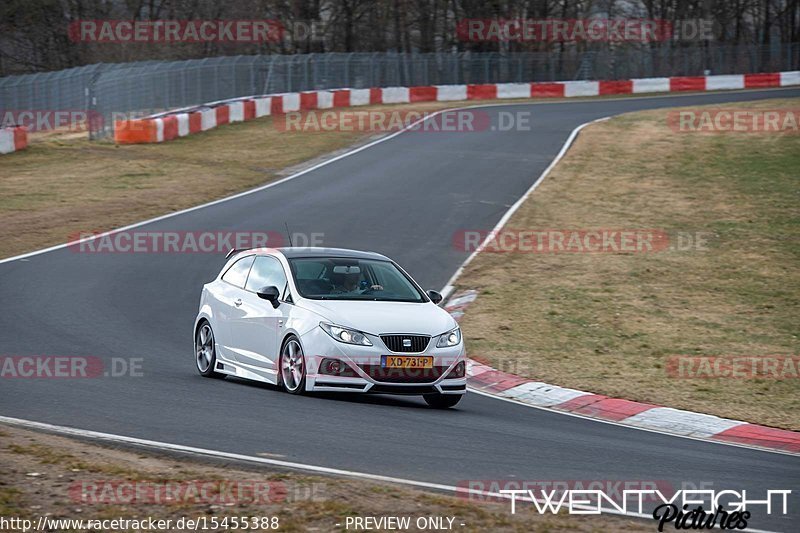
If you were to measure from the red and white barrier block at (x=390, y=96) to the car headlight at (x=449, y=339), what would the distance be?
94.8 feet

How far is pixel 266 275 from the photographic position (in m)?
12.8

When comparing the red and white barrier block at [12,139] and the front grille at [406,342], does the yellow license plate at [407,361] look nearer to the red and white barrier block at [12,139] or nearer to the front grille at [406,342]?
the front grille at [406,342]

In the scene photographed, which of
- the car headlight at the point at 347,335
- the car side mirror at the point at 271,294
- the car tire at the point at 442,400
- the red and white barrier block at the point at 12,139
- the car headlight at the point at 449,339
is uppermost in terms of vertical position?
the red and white barrier block at the point at 12,139

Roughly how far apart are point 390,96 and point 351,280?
42.1 metres

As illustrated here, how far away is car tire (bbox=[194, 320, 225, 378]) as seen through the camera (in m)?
13.0

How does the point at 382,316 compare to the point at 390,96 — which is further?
the point at 390,96

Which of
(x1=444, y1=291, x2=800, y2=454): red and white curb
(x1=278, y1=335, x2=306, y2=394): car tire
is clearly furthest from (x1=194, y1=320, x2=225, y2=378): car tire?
(x1=444, y1=291, x2=800, y2=454): red and white curb

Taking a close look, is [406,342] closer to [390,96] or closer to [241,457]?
[241,457]

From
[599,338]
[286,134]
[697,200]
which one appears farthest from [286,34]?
[599,338]

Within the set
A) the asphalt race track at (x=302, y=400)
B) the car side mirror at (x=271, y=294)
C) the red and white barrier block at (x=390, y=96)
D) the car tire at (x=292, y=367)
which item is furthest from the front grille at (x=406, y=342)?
the red and white barrier block at (x=390, y=96)

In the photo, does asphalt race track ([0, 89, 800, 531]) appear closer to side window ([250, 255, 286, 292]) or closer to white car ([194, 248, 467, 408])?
white car ([194, 248, 467, 408])

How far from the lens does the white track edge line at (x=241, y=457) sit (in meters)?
7.52

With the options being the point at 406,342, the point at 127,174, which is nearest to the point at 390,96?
the point at 127,174

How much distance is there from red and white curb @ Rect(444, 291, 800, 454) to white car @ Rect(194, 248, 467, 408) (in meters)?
1.47
